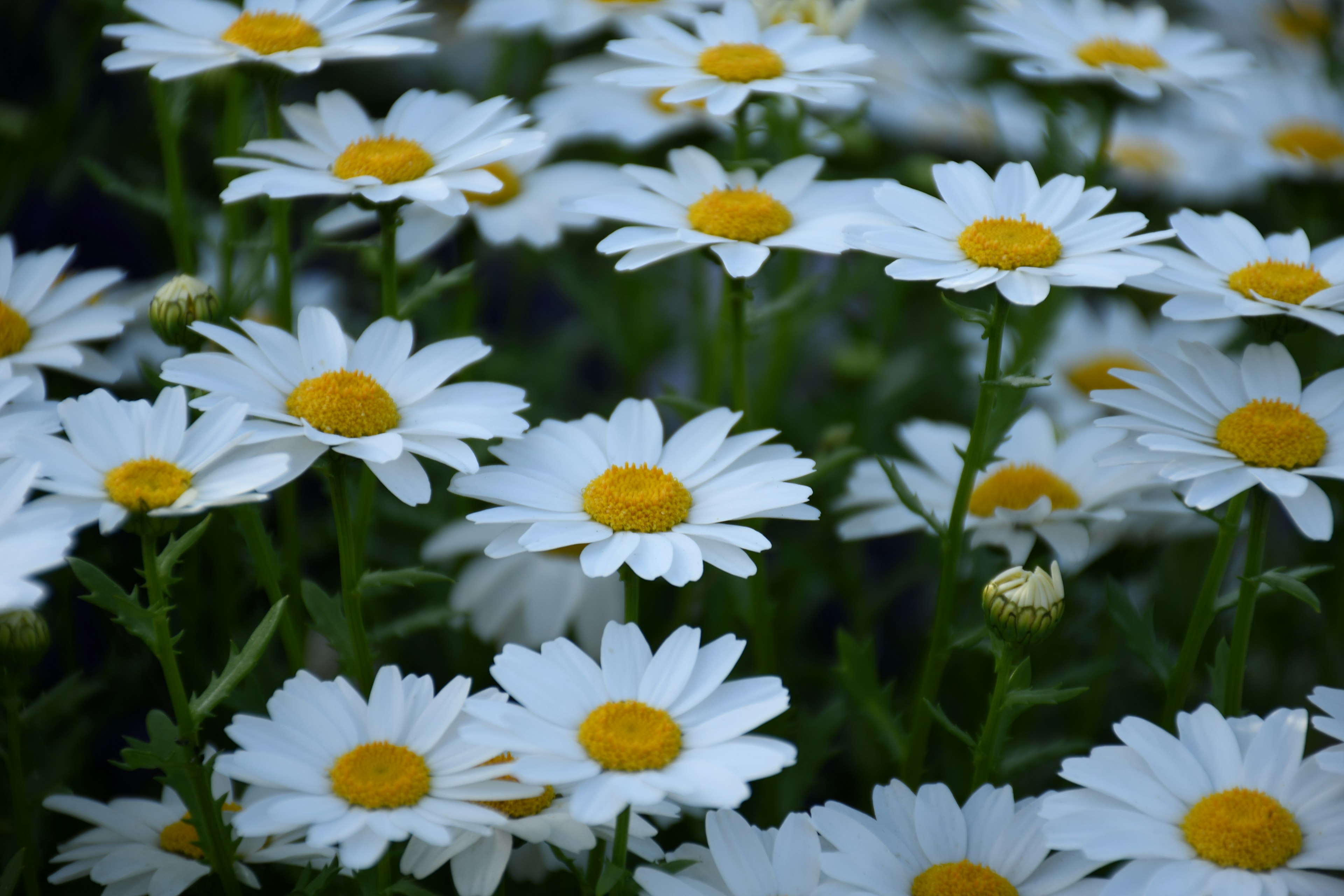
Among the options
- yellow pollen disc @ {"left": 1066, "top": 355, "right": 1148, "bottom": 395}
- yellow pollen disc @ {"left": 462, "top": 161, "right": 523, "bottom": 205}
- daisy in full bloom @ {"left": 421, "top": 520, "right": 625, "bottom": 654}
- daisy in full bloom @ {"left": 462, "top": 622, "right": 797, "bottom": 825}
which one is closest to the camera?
daisy in full bloom @ {"left": 462, "top": 622, "right": 797, "bottom": 825}

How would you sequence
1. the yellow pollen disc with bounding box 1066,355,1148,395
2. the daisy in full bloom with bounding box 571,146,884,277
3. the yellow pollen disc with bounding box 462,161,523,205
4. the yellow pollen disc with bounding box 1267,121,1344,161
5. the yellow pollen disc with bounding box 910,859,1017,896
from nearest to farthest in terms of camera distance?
the yellow pollen disc with bounding box 910,859,1017,896
the daisy in full bloom with bounding box 571,146,884,277
the yellow pollen disc with bounding box 462,161,523,205
the yellow pollen disc with bounding box 1066,355,1148,395
the yellow pollen disc with bounding box 1267,121,1344,161

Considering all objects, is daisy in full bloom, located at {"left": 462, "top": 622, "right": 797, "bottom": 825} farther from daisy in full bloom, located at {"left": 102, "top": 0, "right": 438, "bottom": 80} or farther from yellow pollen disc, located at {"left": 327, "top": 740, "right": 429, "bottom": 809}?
daisy in full bloom, located at {"left": 102, "top": 0, "right": 438, "bottom": 80}

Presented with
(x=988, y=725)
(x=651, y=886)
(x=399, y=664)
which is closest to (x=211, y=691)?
(x=651, y=886)

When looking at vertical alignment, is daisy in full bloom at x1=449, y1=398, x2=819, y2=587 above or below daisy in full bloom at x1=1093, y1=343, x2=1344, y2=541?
below

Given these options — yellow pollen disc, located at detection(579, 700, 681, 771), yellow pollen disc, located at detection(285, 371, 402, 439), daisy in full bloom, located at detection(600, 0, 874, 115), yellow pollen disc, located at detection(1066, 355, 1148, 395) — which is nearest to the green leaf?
yellow pollen disc, located at detection(285, 371, 402, 439)

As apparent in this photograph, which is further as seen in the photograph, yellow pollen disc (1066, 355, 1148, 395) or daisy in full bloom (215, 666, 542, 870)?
yellow pollen disc (1066, 355, 1148, 395)

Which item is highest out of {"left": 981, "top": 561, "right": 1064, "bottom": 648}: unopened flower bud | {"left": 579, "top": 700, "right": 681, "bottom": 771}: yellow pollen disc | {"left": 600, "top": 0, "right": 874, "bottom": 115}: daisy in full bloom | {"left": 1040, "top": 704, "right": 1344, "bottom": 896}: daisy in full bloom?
{"left": 600, "top": 0, "right": 874, "bottom": 115}: daisy in full bloom

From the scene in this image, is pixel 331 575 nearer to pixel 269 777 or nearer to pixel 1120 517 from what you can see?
pixel 269 777
